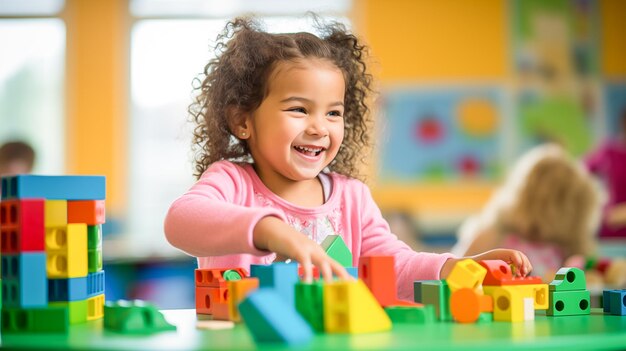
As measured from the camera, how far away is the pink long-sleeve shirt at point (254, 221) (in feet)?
3.60

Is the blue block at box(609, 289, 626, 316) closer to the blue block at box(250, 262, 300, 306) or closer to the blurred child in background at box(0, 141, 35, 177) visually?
the blue block at box(250, 262, 300, 306)

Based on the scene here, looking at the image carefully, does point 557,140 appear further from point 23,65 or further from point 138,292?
point 23,65

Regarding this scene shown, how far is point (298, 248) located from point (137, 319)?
19cm

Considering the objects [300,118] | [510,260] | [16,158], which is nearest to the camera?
[510,260]

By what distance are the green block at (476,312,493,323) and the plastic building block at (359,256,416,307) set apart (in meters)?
0.08

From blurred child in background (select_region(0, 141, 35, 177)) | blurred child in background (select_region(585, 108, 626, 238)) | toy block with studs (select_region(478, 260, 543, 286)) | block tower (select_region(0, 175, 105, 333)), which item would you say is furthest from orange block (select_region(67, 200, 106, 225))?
blurred child in background (select_region(585, 108, 626, 238))

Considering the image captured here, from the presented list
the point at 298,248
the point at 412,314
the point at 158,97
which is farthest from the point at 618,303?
the point at 158,97

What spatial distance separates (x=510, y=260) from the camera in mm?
1253

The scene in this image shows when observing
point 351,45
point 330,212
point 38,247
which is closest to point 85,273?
point 38,247

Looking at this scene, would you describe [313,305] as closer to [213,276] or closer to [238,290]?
[238,290]

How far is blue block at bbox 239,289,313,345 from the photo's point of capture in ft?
2.58

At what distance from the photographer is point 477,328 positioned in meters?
0.94

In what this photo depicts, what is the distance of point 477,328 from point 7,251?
52cm

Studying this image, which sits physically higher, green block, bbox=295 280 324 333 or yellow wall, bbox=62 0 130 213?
yellow wall, bbox=62 0 130 213
